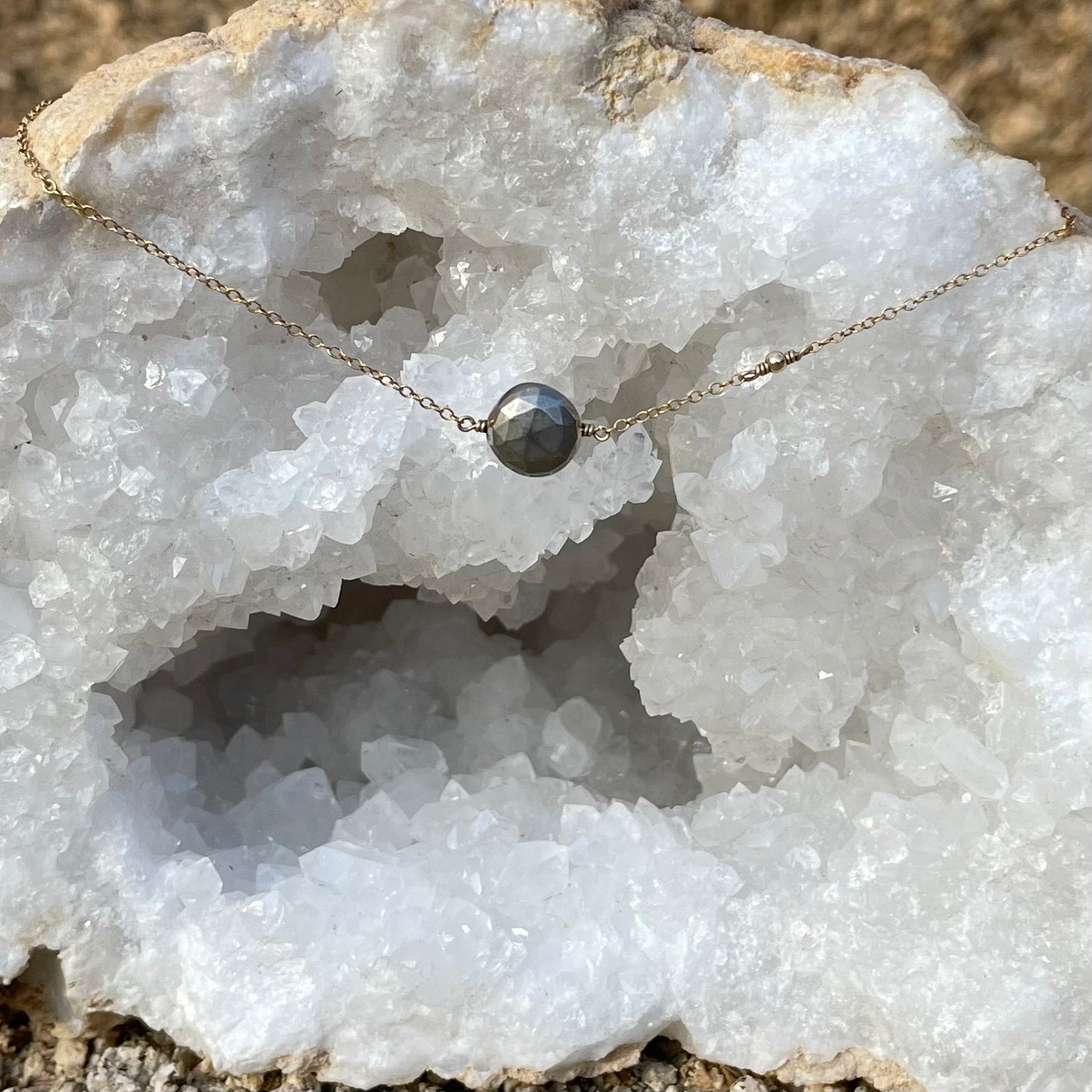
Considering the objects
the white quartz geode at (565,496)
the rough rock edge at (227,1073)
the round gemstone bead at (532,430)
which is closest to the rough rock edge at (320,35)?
the white quartz geode at (565,496)

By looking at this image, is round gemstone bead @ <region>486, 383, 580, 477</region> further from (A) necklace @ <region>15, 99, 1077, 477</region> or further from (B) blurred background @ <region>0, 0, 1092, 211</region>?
(B) blurred background @ <region>0, 0, 1092, 211</region>

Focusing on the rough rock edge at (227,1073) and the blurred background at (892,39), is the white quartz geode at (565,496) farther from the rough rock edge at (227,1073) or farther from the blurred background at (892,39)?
the blurred background at (892,39)

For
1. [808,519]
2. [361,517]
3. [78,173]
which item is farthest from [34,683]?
[808,519]

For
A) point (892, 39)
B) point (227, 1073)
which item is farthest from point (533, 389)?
point (892, 39)

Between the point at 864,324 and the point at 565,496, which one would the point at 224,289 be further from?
the point at 864,324

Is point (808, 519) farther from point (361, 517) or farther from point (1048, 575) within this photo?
point (361, 517)

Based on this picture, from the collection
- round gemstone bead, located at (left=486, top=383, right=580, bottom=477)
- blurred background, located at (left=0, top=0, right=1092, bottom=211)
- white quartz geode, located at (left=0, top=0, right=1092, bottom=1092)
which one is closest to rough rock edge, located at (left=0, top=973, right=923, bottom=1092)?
white quartz geode, located at (left=0, top=0, right=1092, bottom=1092)
